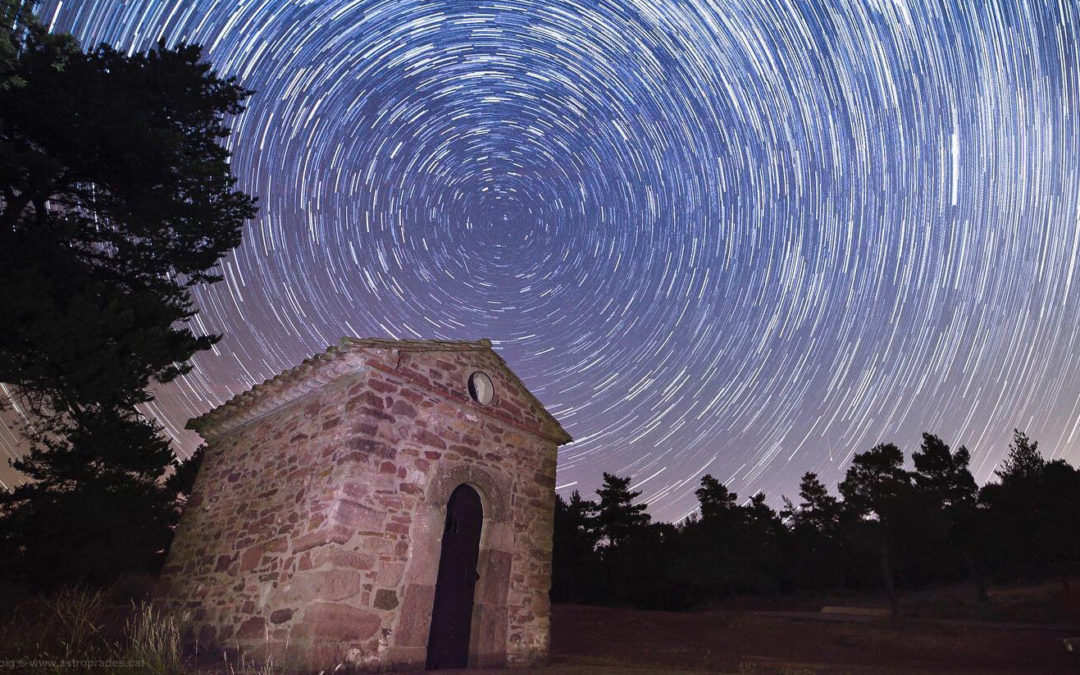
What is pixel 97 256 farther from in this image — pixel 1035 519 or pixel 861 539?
pixel 1035 519

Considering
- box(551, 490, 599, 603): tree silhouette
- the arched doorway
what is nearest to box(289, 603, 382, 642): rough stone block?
the arched doorway

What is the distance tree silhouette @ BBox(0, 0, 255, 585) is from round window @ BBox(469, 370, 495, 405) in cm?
543

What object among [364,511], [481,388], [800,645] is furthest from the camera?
[800,645]

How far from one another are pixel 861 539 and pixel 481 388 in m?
27.8

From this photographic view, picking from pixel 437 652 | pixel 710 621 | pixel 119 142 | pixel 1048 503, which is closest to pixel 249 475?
pixel 437 652

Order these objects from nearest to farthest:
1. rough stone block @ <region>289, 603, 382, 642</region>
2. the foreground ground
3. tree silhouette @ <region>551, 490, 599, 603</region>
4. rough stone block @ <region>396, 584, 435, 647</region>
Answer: the foreground ground → rough stone block @ <region>289, 603, 382, 642</region> → rough stone block @ <region>396, 584, 435, 647</region> → tree silhouette @ <region>551, 490, 599, 603</region>

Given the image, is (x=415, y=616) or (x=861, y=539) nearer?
(x=415, y=616)

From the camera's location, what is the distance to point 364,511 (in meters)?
7.43

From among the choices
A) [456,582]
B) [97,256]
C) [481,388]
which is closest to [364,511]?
[456,582]

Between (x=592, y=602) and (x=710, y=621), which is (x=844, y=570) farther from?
(x=710, y=621)

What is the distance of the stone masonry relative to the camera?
7.05m

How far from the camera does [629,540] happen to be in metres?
36.7

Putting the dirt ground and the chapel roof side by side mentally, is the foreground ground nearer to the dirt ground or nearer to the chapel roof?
the dirt ground

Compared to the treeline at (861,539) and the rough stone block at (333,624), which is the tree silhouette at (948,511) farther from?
the rough stone block at (333,624)
